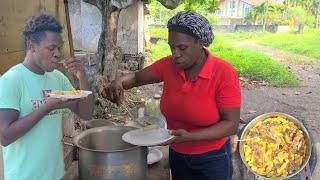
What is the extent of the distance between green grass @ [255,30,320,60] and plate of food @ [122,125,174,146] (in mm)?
16939

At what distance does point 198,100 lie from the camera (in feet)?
7.84

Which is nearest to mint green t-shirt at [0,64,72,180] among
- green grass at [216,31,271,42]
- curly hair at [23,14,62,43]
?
curly hair at [23,14,62,43]

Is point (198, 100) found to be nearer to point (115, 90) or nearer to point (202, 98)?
point (202, 98)

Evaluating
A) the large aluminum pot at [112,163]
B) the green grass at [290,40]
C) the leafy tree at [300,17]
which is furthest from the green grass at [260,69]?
the large aluminum pot at [112,163]

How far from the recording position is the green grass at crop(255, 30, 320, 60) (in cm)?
1911

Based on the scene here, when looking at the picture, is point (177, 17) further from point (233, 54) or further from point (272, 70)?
point (233, 54)

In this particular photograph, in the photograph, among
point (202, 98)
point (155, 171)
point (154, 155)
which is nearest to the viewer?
point (202, 98)

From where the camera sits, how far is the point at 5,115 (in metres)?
1.79

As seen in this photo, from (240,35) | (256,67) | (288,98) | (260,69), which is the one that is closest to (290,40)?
(240,35)

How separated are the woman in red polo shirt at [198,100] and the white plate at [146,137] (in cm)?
7

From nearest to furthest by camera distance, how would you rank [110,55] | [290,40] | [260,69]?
[110,55] → [260,69] → [290,40]

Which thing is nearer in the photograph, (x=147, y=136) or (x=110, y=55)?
(x=147, y=136)

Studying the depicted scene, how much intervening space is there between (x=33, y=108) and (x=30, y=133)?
0.42 ft

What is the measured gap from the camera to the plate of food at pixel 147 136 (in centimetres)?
214
